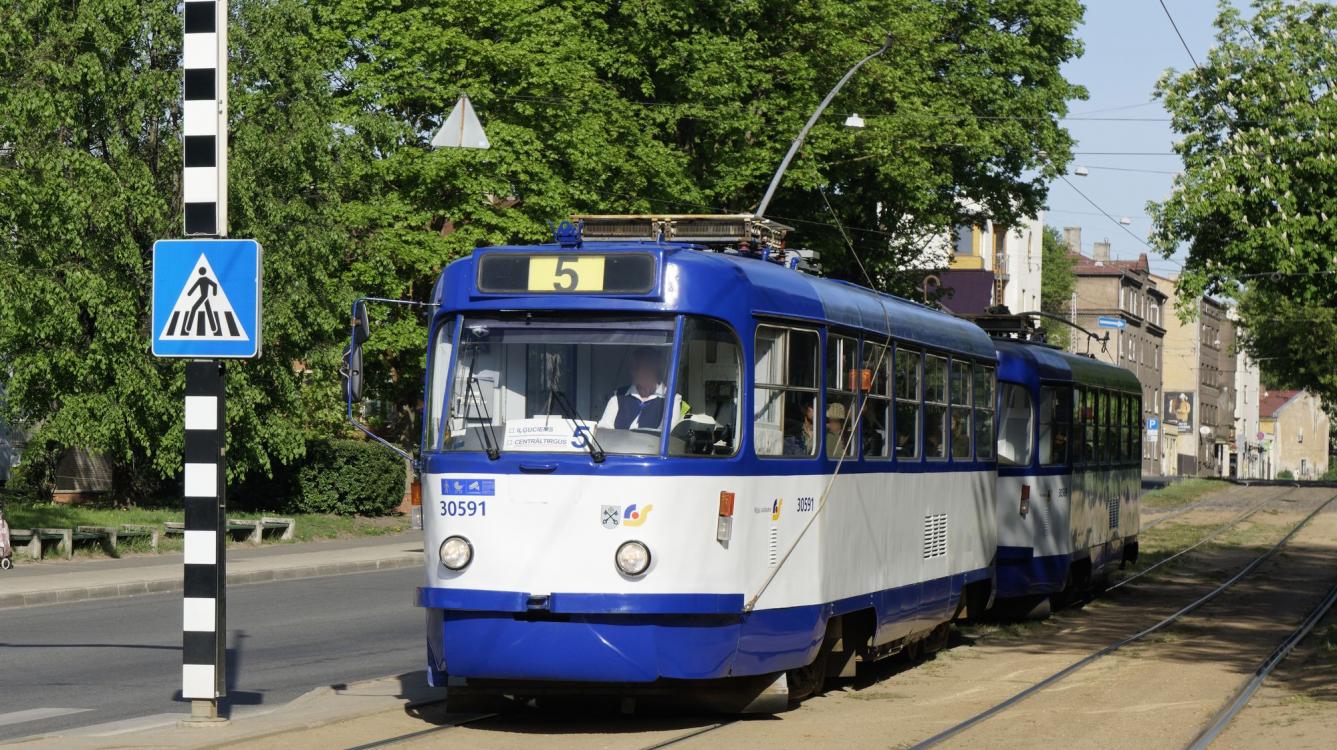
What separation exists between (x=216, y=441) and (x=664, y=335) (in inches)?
105

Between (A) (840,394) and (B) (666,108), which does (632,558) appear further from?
(B) (666,108)

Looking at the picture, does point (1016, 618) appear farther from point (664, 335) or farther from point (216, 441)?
point (216, 441)

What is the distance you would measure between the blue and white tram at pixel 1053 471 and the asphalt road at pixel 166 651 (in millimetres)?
6493

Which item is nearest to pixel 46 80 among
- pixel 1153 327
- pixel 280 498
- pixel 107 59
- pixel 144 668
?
pixel 107 59

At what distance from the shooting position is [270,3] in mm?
34844

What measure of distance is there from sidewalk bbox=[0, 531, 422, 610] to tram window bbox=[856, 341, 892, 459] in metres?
11.7

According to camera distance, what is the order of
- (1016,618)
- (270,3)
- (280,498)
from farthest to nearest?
(280,498), (270,3), (1016,618)

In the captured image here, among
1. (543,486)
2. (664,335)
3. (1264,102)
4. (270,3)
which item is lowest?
(543,486)

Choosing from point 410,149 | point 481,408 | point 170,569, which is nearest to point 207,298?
point 481,408

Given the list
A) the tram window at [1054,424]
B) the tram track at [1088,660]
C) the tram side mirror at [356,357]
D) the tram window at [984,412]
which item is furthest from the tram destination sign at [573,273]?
the tram window at [1054,424]

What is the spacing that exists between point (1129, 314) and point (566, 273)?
111014 mm

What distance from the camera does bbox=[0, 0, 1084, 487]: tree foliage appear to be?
102ft

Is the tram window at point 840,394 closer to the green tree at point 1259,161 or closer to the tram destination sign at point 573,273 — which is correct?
the tram destination sign at point 573,273

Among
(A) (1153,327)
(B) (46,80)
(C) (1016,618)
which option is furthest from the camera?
(A) (1153,327)
